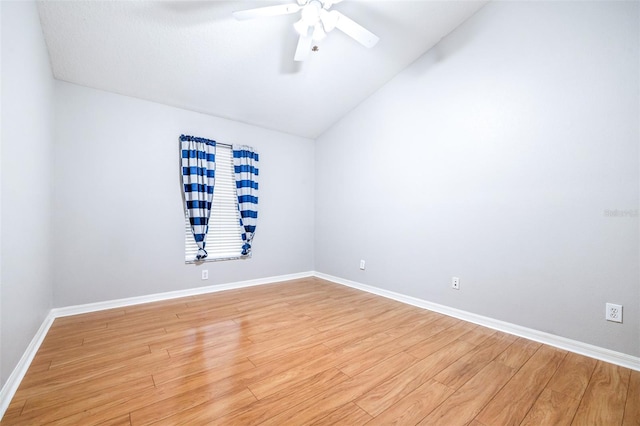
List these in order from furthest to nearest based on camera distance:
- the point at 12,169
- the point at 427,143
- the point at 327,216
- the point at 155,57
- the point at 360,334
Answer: the point at 327,216
the point at 427,143
the point at 155,57
the point at 360,334
the point at 12,169

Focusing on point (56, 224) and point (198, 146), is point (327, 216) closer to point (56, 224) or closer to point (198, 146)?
point (198, 146)

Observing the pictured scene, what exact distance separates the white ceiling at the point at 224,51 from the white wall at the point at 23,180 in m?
0.31

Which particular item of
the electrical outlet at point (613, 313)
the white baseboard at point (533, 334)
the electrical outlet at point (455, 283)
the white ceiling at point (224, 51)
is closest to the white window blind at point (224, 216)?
the white ceiling at point (224, 51)

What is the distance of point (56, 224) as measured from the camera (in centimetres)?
253

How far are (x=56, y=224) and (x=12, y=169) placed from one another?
1418 mm

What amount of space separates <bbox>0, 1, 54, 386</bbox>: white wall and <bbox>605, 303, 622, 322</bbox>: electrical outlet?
3.74m

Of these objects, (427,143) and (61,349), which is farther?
(427,143)

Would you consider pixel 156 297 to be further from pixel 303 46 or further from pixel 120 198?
pixel 303 46

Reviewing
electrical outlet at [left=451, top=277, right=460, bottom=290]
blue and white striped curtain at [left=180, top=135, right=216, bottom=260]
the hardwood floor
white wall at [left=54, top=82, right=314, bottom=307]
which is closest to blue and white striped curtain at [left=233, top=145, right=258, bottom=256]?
white wall at [left=54, top=82, right=314, bottom=307]

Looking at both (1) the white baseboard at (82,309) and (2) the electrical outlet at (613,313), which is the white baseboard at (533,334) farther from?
(1) the white baseboard at (82,309)

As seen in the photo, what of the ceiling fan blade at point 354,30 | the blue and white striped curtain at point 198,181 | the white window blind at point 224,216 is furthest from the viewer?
the white window blind at point 224,216

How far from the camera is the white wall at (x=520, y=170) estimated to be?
73.5 inches

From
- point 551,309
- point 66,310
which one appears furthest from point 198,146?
point 551,309

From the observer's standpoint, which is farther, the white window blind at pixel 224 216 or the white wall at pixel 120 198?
the white window blind at pixel 224 216
